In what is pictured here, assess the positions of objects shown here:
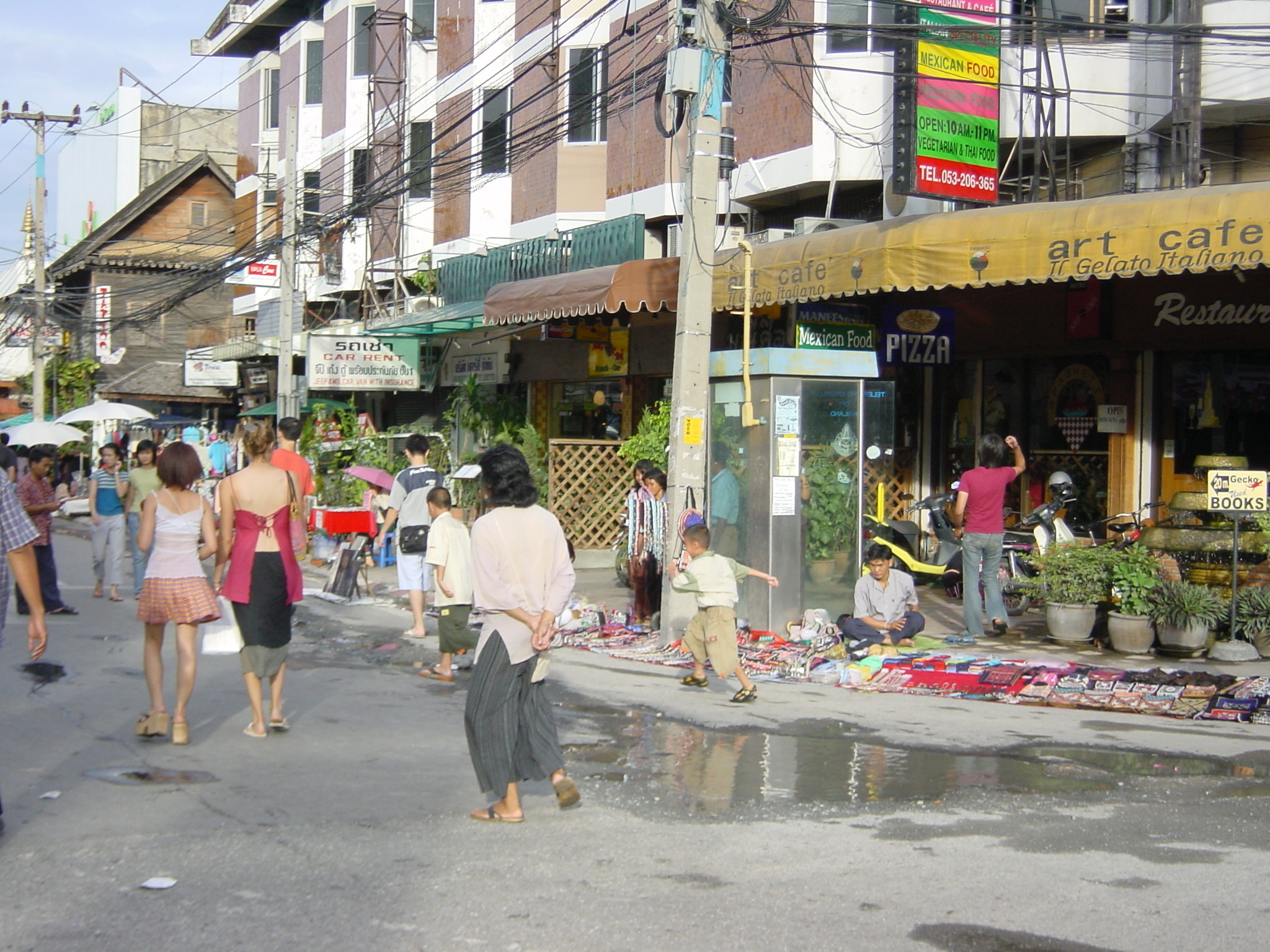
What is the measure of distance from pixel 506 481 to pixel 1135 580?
6.52 metres

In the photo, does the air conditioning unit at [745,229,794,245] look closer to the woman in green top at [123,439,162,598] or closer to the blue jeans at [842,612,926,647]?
the blue jeans at [842,612,926,647]

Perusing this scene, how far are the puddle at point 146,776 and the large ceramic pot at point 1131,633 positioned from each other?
7214mm

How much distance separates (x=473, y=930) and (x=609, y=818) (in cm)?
152

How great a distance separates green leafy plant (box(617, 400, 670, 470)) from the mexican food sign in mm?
3617

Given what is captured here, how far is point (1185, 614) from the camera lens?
9984 millimetres

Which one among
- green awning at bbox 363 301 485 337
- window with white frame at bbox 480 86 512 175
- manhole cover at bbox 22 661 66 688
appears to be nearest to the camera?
manhole cover at bbox 22 661 66 688

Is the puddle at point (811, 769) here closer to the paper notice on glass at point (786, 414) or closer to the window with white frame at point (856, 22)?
the paper notice on glass at point (786, 414)

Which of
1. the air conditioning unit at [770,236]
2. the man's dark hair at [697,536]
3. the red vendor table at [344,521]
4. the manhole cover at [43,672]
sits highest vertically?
the air conditioning unit at [770,236]

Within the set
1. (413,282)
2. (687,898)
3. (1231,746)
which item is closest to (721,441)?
(1231,746)

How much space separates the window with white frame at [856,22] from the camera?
1535 cm

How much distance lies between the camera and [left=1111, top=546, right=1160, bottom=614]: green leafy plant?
1022 centimetres

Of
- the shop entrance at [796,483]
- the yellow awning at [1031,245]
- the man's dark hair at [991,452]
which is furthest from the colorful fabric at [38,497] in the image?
the man's dark hair at [991,452]

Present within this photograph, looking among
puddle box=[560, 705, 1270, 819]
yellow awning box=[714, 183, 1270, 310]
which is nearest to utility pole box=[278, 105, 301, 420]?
yellow awning box=[714, 183, 1270, 310]

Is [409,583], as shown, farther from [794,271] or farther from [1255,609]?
[1255,609]
